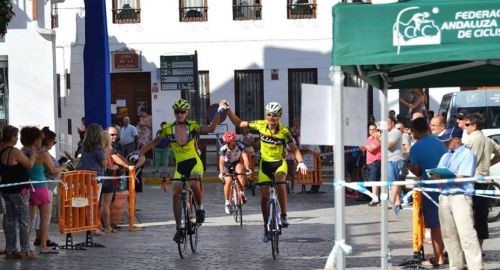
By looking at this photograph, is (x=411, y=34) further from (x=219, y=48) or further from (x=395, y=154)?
(x=219, y=48)

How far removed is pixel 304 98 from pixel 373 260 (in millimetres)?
5475

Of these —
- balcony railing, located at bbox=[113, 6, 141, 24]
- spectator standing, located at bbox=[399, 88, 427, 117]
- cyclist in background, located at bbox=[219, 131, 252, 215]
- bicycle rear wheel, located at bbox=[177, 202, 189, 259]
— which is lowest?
bicycle rear wheel, located at bbox=[177, 202, 189, 259]

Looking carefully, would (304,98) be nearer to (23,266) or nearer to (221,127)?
(23,266)

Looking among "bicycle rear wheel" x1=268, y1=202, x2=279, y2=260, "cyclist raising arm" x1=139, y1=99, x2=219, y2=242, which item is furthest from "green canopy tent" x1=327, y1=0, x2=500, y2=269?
"cyclist raising arm" x1=139, y1=99, x2=219, y2=242

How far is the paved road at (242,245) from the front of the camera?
50.0 ft

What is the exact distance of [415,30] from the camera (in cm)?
1020

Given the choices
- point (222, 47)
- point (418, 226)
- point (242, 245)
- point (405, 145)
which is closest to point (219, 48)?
point (222, 47)

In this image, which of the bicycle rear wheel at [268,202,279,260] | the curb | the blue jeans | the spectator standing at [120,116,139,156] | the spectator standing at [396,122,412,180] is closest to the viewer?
the bicycle rear wheel at [268,202,279,260]

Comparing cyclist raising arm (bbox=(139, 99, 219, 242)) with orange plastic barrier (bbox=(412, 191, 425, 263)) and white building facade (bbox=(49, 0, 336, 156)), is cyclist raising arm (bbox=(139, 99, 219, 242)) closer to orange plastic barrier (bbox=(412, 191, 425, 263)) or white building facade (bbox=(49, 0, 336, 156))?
orange plastic barrier (bbox=(412, 191, 425, 263))

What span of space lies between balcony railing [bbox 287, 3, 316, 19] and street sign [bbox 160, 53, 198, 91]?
464 cm

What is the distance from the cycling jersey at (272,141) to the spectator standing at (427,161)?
7.27ft

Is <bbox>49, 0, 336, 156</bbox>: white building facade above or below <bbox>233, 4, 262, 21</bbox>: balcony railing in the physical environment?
below

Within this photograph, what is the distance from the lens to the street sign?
3647cm

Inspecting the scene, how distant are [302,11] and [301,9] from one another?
8 cm
